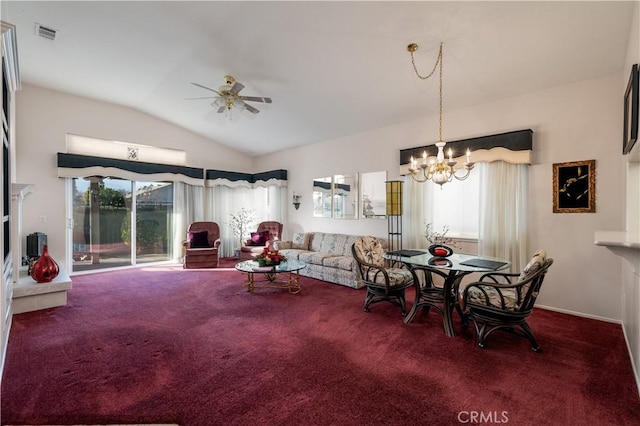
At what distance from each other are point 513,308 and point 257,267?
3347 millimetres

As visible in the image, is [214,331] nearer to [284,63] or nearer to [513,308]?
[513,308]

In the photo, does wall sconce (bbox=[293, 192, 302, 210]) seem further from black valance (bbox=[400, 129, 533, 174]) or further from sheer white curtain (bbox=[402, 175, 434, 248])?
black valance (bbox=[400, 129, 533, 174])

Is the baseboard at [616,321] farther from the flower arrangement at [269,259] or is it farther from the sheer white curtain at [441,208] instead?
the flower arrangement at [269,259]

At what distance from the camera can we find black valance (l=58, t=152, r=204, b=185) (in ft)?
18.7

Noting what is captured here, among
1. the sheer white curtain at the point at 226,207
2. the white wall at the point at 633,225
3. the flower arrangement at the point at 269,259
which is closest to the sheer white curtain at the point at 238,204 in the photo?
the sheer white curtain at the point at 226,207

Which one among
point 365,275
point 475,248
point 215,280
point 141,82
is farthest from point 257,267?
point 141,82

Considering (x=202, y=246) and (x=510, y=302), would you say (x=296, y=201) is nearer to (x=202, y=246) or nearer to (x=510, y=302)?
(x=202, y=246)

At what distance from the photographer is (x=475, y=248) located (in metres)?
4.53

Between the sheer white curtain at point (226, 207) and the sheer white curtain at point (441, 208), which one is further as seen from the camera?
the sheer white curtain at point (226, 207)

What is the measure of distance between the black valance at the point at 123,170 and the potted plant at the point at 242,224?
50.8 inches

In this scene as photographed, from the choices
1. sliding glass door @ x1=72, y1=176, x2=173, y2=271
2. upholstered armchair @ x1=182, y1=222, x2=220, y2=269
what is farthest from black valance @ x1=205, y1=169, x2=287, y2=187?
upholstered armchair @ x1=182, y1=222, x2=220, y2=269

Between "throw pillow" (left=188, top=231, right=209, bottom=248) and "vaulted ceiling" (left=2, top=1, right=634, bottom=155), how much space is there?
2915 millimetres

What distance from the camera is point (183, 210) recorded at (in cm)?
725

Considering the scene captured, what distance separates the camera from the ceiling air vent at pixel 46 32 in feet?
12.3
